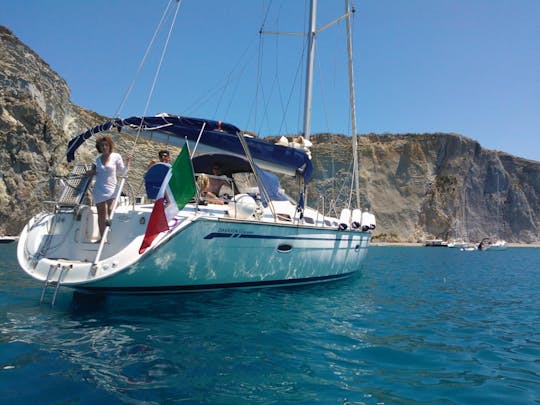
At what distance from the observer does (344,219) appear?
949 cm

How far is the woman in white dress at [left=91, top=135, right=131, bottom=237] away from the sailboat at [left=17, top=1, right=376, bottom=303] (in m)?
0.14

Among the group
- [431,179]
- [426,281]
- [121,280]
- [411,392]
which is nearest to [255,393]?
[411,392]

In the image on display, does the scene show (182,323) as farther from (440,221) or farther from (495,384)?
(440,221)

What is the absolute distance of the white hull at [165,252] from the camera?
5004 mm

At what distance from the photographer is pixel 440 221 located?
5606 centimetres

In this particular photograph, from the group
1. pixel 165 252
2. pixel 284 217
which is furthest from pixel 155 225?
pixel 284 217

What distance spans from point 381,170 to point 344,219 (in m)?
46.7

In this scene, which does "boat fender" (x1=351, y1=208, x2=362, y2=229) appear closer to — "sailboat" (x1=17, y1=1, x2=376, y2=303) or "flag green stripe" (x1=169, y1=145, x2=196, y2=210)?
"sailboat" (x1=17, y1=1, x2=376, y2=303)

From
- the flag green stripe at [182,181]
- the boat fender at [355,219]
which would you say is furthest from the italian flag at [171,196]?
the boat fender at [355,219]

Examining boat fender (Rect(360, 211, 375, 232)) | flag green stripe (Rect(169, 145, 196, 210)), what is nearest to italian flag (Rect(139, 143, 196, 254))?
flag green stripe (Rect(169, 145, 196, 210))

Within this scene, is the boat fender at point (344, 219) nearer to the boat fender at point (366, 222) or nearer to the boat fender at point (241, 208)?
the boat fender at point (366, 222)

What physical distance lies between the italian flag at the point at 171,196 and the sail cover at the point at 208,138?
1747mm

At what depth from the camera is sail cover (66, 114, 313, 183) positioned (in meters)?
6.74

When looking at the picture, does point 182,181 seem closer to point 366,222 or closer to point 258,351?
point 258,351
